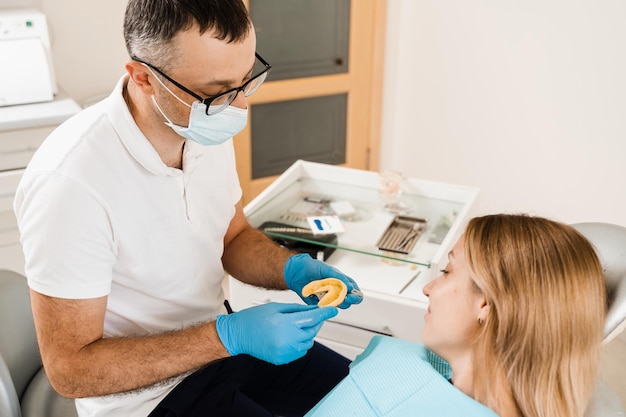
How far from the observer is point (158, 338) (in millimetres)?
1310

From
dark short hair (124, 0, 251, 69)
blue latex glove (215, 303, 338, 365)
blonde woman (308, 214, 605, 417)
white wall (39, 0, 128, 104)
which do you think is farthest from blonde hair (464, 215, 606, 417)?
white wall (39, 0, 128, 104)

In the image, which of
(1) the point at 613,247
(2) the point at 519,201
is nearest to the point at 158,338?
(1) the point at 613,247

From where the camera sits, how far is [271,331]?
1.28 metres

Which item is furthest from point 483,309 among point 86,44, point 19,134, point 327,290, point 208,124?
point 86,44

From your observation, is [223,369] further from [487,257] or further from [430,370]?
[487,257]

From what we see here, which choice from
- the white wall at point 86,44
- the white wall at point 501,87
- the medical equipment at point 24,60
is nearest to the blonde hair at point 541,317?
the white wall at point 501,87

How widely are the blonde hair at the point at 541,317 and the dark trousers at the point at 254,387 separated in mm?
471

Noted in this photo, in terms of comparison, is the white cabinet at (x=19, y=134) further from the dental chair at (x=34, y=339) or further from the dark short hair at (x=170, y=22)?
the dark short hair at (x=170, y=22)

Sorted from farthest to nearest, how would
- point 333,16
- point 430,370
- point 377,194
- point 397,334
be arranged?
point 333,16, point 377,194, point 397,334, point 430,370

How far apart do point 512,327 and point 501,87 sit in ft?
7.13

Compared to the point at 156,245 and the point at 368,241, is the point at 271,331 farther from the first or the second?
the point at 368,241

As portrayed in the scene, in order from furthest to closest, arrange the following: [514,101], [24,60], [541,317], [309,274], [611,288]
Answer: [514,101]
[24,60]
[309,274]
[611,288]
[541,317]

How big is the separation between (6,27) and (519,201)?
230 cm

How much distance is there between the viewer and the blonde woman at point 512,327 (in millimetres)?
1115
